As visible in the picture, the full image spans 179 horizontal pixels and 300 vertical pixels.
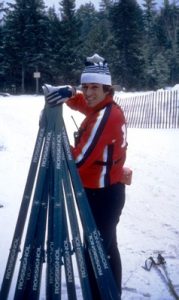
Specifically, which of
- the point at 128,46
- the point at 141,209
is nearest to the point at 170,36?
the point at 128,46

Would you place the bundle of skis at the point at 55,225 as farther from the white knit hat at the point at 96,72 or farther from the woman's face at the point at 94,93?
the white knit hat at the point at 96,72

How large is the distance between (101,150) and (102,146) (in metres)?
0.03

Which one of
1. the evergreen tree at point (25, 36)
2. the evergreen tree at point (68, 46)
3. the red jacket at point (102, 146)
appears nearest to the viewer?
the red jacket at point (102, 146)

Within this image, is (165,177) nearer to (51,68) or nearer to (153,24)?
(51,68)

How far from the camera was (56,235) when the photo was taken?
9.96 feet

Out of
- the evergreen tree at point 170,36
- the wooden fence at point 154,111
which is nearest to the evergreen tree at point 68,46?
the evergreen tree at point 170,36

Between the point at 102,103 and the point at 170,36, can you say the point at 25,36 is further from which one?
the point at 102,103

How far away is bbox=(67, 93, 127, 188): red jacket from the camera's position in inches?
116

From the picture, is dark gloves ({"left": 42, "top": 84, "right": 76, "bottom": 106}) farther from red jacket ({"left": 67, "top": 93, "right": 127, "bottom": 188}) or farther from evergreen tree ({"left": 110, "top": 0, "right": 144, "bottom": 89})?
evergreen tree ({"left": 110, "top": 0, "right": 144, "bottom": 89})

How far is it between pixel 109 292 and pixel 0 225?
242 cm

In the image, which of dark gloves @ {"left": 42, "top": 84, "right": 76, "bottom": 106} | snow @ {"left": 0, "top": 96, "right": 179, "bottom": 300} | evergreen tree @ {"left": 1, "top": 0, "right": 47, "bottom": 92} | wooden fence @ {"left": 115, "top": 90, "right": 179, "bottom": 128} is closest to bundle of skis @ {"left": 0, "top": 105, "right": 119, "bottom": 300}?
dark gloves @ {"left": 42, "top": 84, "right": 76, "bottom": 106}

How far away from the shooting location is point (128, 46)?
48.2 m

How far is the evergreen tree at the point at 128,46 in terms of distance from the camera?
47.7 metres

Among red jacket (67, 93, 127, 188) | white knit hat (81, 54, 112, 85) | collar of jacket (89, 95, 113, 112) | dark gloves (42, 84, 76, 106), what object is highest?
white knit hat (81, 54, 112, 85)
